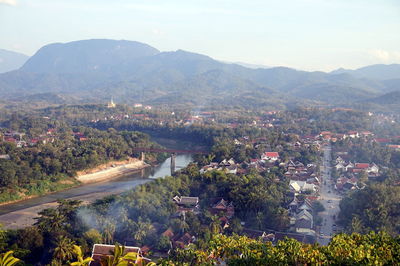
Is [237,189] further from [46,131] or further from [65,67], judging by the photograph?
[65,67]

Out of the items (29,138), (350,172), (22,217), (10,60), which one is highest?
(10,60)

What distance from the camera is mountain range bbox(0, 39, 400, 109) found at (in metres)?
59.2

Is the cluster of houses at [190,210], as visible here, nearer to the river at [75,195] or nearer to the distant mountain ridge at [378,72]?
the river at [75,195]

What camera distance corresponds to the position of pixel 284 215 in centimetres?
1145

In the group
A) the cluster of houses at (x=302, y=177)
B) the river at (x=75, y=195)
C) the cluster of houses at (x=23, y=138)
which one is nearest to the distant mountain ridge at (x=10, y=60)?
the cluster of houses at (x=23, y=138)

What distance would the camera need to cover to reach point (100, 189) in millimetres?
17578

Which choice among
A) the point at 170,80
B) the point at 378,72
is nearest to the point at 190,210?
the point at 170,80

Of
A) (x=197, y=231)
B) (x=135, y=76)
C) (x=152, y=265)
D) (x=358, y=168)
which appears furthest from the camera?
(x=135, y=76)

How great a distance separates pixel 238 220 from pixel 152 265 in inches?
248

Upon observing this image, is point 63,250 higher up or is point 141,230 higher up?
point 63,250

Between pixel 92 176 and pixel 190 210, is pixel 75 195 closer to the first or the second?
pixel 92 176

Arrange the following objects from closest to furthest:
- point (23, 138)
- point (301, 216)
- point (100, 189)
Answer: point (301, 216), point (100, 189), point (23, 138)

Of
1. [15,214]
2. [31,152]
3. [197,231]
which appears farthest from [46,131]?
[197,231]

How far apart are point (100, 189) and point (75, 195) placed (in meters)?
1.24
